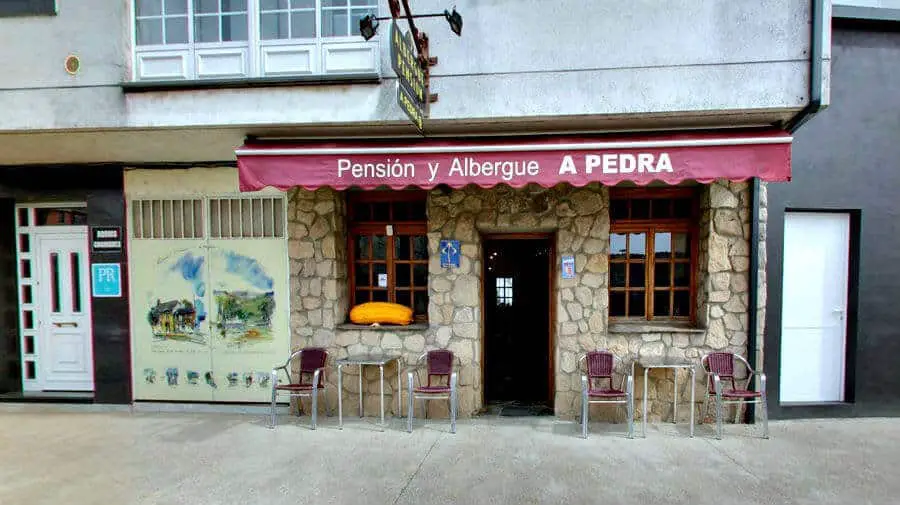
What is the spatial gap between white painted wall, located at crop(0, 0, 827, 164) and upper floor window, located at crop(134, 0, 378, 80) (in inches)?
10.0

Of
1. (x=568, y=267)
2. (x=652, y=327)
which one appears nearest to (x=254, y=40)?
(x=568, y=267)

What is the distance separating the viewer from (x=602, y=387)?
6137mm

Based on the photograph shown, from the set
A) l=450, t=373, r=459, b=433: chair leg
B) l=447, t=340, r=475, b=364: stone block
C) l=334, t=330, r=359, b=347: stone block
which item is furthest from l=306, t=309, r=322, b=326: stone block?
l=450, t=373, r=459, b=433: chair leg

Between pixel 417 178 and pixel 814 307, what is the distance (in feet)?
18.0

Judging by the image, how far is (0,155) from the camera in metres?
6.62

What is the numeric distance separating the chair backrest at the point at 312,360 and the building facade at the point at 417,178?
0.15 metres

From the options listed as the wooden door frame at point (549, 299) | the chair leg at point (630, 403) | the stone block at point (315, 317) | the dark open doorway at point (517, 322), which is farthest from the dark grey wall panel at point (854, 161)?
the stone block at point (315, 317)

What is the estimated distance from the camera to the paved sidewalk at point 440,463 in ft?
14.4

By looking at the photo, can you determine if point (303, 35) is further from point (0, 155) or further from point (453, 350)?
point (0, 155)

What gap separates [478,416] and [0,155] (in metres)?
7.49

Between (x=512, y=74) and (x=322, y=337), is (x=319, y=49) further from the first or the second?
(x=322, y=337)

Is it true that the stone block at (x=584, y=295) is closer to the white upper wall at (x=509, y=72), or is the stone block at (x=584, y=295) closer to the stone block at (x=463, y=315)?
the stone block at (x=463, y=315)

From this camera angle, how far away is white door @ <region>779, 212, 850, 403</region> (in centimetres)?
623

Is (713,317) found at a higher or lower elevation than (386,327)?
higher
